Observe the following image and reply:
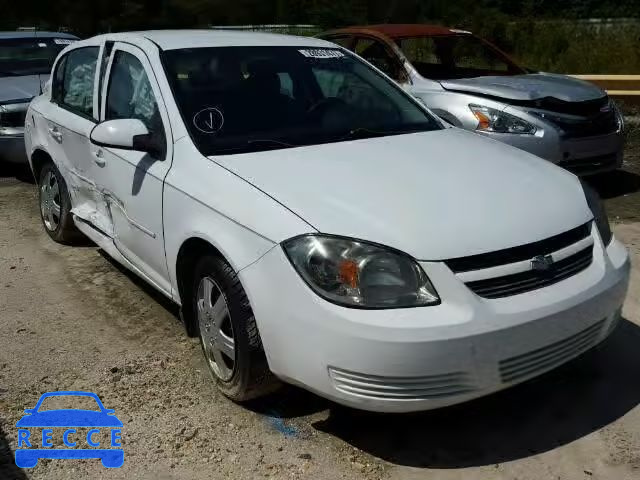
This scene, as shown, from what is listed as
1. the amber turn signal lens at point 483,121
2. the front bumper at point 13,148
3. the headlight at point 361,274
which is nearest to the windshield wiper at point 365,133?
the headlight at point 361,274

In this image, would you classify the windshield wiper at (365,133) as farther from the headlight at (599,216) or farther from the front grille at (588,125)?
the front grille at (588,125)

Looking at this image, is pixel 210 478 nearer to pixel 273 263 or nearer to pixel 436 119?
pixel 273 263

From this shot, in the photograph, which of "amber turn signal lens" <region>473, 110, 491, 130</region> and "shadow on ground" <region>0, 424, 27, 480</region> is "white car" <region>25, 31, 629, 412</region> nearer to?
"shadow on ground" <region>0, 424, 27, 480</region>

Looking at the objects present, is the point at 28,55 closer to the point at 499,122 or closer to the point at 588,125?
the point at 499,122

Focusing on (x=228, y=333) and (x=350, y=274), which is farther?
(x=228, y=333)

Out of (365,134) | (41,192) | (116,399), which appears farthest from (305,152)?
(41,192)

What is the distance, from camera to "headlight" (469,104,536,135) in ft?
20.2

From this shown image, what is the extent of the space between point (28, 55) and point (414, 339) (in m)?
7.71

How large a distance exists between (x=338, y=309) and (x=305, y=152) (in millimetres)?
1050

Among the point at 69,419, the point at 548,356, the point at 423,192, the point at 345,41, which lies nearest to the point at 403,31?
the point at 345,41

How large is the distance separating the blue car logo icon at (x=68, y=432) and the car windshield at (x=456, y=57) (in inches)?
196

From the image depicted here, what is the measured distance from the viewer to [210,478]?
112 inches

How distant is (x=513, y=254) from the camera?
9.12 ft

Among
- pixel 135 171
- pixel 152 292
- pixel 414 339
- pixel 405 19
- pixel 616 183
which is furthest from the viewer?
pixel 405 19
